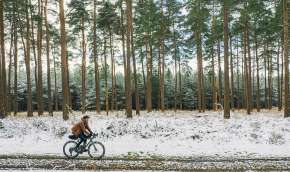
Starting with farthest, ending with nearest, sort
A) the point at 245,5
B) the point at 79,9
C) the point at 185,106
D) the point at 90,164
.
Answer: the point at 185,106, the point at 79,9, the point at 245,5, the point at 90,164

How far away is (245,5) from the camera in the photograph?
34594mm

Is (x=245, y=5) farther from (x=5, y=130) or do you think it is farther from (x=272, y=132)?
(x=5, y=130)

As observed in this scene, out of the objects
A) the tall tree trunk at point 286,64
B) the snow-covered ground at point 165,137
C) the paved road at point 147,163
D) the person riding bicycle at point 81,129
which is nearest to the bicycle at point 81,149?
the person riding bicycle at point 81,129

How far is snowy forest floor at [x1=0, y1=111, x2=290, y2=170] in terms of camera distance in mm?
17953

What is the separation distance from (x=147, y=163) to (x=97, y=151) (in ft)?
10.5

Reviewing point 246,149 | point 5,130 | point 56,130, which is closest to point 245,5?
point 246,149

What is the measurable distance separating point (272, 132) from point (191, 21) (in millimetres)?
19427

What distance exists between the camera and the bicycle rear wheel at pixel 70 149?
17.5 meters

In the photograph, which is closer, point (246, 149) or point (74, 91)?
point (246, 149)

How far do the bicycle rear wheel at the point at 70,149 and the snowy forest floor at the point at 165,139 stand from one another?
435 mm

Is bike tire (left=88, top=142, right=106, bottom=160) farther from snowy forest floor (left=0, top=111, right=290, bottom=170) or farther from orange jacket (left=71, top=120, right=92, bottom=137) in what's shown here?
orange jacket (left=71, top=120, right=92, bottom=137)

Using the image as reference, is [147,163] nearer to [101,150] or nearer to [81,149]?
[101,150]

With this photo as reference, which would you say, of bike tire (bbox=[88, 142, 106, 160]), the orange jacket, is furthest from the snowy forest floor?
the orange jacket

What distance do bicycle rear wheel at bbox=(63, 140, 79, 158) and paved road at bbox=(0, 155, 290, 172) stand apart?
420 mm
